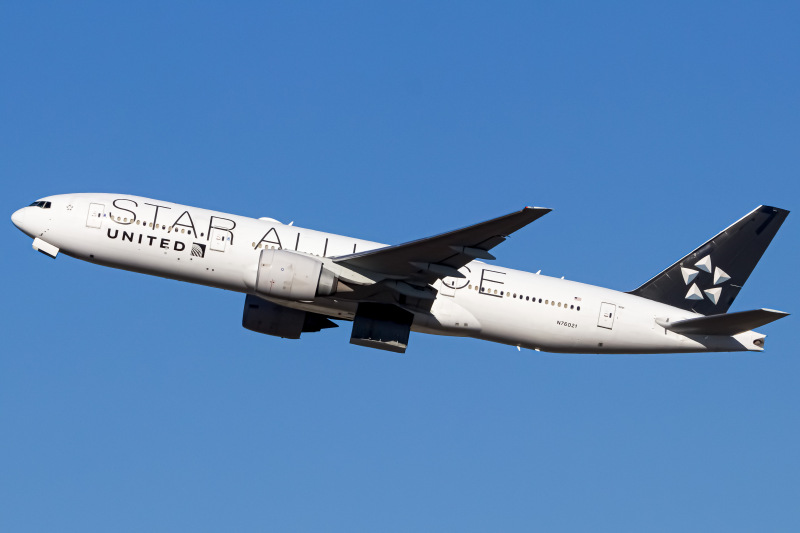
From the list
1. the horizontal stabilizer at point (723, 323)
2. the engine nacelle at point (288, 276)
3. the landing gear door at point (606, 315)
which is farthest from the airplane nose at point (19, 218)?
the horizontal stabilizer at point (723, 323)

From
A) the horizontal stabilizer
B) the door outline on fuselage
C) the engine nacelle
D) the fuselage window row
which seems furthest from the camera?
the fuselage window row

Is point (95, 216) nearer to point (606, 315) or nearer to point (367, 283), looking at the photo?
point (367, 283)

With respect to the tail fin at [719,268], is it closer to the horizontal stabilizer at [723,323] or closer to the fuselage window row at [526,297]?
the horizontal stabilizer at [723,323]

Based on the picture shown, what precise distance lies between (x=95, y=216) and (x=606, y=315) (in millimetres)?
19711

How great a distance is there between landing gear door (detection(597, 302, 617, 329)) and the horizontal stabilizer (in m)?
1.93

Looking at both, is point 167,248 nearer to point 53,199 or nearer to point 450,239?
point 53,199

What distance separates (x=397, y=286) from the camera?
38375mm

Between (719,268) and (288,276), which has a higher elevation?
(719,268)

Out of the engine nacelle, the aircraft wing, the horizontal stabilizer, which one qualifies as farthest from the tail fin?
the engine nacelle

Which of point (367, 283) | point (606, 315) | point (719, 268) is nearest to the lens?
point (367, 283)

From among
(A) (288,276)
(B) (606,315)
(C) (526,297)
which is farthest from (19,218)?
(B) (606,315)

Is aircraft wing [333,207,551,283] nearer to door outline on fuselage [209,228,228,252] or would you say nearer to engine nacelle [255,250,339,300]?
engine nacelle [255,250,339,300]

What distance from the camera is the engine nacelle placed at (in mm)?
36750

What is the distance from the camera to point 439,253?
36.7m
